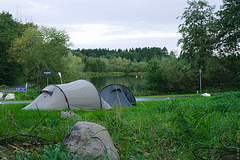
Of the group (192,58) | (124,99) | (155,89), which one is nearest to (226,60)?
(192,58)

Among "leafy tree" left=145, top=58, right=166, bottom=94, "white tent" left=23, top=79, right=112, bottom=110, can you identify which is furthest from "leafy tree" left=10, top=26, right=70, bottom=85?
"white tent" left=23, top=79, right=112, bottom=110

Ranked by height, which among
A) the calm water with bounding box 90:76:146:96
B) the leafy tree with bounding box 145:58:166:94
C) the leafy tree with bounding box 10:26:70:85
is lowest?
the calm water with bounding box 90:76:146:96

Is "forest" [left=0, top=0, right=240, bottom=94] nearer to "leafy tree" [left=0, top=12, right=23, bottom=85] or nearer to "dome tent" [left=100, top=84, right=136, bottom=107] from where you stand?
"leafy tree" [left=0, top=12, right=23, bottom=85]

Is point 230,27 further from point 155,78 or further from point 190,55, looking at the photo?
point 155,78

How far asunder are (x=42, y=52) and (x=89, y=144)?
30.8 meters

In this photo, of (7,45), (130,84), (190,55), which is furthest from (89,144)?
(130,84)

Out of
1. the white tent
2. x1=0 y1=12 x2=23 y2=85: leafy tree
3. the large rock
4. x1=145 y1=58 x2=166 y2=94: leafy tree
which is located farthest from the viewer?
x1=0 y1=12 x2=23 y2=85: leafy tree

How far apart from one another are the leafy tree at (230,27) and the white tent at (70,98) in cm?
1941

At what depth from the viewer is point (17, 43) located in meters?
35.1

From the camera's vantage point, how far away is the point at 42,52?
3119 cm

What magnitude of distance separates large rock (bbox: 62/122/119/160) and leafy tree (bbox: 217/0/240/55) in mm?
24752

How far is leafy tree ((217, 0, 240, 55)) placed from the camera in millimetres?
24013

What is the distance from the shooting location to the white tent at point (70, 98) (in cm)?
1030

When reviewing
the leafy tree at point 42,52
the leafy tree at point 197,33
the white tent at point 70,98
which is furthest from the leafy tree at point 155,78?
the white tent at point 70,98
